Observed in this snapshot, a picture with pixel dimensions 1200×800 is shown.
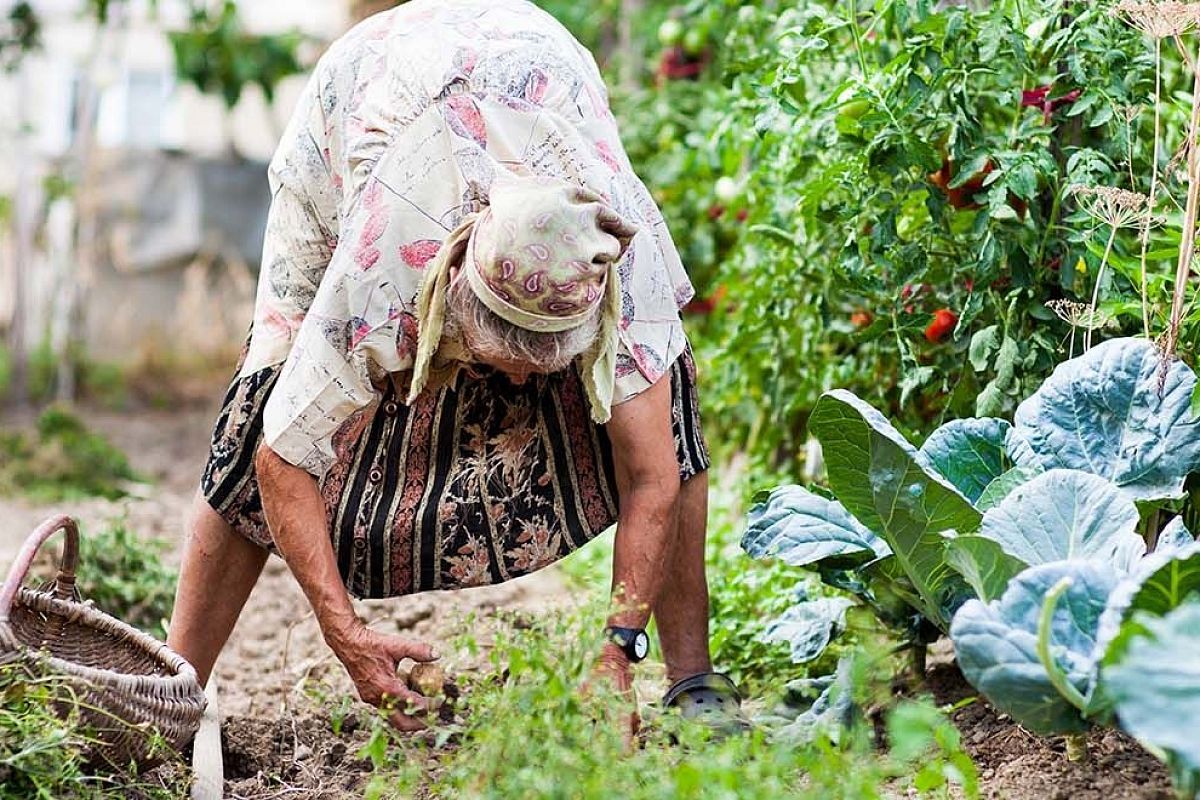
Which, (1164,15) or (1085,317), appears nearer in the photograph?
(1164,15)

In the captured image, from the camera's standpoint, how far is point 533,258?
220cm

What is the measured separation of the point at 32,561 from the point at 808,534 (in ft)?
4.24

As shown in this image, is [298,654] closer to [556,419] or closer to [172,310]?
[556,419]

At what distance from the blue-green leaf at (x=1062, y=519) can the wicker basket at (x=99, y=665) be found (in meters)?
1.27

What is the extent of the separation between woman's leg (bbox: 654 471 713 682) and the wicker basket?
2.90 ft

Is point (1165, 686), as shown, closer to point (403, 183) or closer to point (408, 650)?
point (408, 650)

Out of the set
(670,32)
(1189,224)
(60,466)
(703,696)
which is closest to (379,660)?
(703,696)

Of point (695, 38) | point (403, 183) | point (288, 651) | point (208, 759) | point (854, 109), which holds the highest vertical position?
point (695, 38)

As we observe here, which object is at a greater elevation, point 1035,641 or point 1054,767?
point 1035,641

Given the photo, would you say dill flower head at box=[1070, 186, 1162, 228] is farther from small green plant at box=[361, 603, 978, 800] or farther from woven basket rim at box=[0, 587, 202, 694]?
woven basket rim at box=[0, 587, 202, 694]

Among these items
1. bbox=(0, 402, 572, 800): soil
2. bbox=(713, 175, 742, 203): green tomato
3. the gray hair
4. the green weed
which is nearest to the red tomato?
bbox=(0, 402, 572, 800): soil

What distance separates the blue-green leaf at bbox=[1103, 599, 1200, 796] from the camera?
5.42ft

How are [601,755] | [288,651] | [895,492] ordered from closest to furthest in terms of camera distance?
[601,755]
[895,492]
[288,651]

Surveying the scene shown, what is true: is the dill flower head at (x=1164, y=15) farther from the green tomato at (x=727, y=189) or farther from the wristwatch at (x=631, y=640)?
the green tomato at (x=727, y=189)
